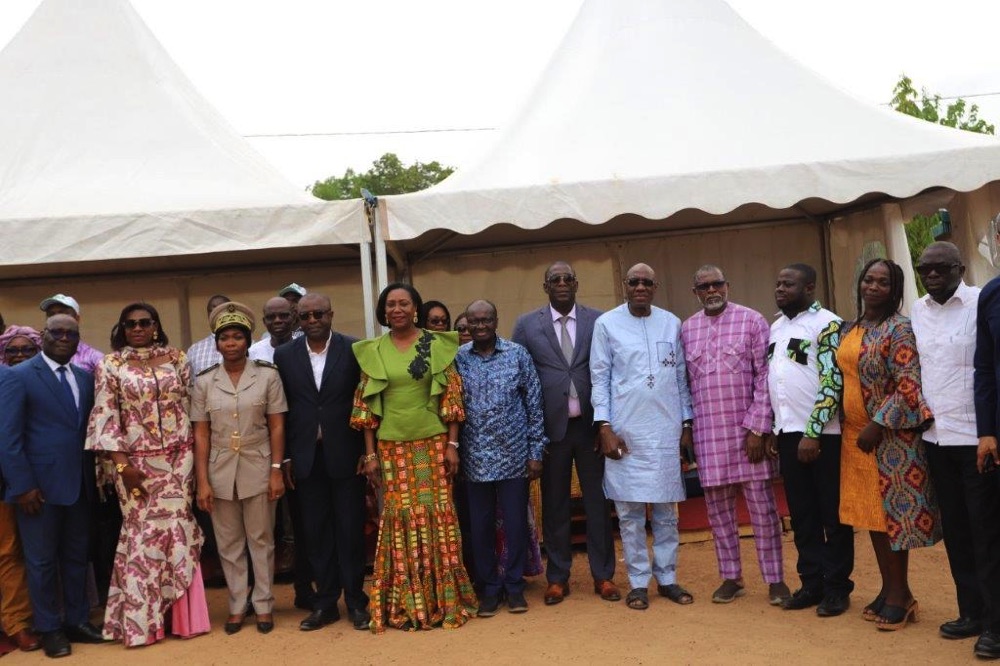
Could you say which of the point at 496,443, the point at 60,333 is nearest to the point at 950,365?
the point at 496,443

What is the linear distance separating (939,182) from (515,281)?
331cm

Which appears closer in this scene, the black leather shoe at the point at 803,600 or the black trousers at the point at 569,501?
the black leather shoe at the point at 803,600

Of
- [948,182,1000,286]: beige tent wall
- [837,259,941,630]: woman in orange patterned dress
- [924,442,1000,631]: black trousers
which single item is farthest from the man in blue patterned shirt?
[948,182,1000,286]: beige tent wall

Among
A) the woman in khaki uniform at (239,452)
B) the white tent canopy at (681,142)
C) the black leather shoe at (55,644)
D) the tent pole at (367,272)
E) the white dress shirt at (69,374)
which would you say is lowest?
the black leather shoe at (55,644)

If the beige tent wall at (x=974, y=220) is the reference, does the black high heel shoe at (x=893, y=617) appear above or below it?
below

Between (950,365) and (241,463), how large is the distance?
329 centimetres

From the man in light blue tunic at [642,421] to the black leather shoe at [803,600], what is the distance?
506 mm

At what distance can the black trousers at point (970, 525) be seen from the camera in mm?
4012

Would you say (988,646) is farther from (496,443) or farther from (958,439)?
(496,443)

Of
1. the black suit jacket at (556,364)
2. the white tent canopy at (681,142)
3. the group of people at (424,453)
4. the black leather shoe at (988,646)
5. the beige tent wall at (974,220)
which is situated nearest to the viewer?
the black leather shoe at (988,646)

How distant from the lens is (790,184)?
640cm

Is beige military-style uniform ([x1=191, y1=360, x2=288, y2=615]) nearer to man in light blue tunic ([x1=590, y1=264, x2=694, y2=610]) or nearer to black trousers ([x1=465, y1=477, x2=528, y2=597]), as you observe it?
black trousers ([x1=465, y1=477, x2=528, y2=597])

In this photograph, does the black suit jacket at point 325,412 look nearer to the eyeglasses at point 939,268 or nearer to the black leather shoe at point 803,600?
the black leather shoe at point 803,600

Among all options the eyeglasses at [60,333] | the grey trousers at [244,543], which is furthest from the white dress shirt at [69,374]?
the grey trousers at [244,543]
